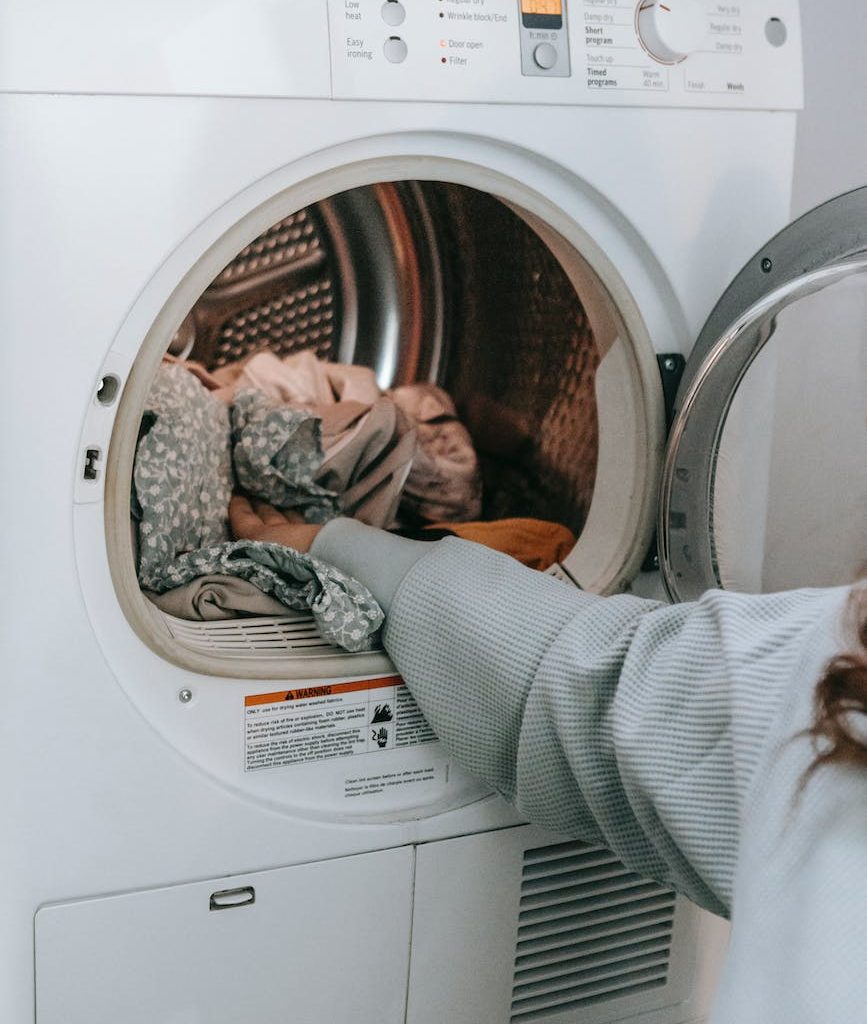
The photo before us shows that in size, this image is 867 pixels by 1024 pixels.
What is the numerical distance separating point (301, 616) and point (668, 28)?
607 millimetres

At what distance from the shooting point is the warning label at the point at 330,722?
3.18ft

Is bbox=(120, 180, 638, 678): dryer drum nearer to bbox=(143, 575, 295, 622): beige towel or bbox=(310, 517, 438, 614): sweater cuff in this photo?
bbox=(310, 517, 438, 614): sweater cuff

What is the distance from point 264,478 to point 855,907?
751 mm

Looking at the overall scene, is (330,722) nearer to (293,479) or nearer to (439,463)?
(293,479)

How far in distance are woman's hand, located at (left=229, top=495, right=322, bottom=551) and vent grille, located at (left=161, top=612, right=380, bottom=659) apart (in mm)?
79

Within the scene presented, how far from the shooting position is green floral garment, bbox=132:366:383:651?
0.99 metres

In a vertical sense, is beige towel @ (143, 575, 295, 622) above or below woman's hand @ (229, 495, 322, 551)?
below

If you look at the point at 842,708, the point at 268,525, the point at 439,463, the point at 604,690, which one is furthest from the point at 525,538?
the point at 842,708

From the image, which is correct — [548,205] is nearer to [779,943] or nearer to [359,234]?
[359,234]

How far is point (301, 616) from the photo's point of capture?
3.44 feet

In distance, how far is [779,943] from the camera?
1.97ft

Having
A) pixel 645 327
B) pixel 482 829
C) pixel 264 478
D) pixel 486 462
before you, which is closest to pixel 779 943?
pixel 482 829

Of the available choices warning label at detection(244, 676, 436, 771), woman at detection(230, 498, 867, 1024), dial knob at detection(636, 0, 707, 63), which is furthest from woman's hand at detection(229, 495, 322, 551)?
dial knob at detection(636, 0, 707, 63)

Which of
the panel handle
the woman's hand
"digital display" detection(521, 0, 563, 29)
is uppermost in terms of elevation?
"digital display" detection(521, 0, 563, 29)
